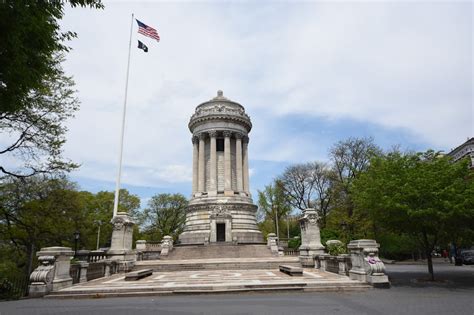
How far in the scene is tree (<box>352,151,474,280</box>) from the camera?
48.2ft

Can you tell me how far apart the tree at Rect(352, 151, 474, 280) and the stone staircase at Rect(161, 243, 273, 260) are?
48.9 feet

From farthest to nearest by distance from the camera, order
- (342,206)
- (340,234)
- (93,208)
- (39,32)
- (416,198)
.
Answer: (93,208) → (342,206) → (340,234) → (416,198) → (39,32)

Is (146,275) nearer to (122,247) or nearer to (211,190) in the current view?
(122,247)

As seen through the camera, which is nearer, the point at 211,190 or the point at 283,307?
the point at 283,307

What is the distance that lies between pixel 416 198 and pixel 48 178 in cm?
2368

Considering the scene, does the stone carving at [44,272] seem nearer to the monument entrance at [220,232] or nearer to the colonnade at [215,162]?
the monument entrance at [220,232]

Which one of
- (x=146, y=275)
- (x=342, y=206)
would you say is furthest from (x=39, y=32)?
(x=342, y=206)

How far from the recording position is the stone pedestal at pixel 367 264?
45.4 ft

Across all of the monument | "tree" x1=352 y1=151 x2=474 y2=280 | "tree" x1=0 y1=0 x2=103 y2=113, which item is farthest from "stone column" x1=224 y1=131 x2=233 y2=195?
"tree" x1=0 y1=0 x2=103 y2=113

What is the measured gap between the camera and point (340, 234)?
3366 cm

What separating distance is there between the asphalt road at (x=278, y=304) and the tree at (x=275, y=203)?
1577 inches

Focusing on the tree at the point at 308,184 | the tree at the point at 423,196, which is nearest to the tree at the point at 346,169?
the tree at the point at 308,184

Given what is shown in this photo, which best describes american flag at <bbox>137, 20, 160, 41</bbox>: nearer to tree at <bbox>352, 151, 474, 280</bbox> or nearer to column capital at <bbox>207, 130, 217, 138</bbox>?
column capital at <bbox>207, 130, 217, 138</bbox>

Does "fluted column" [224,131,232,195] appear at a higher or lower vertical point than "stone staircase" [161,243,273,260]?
higher
